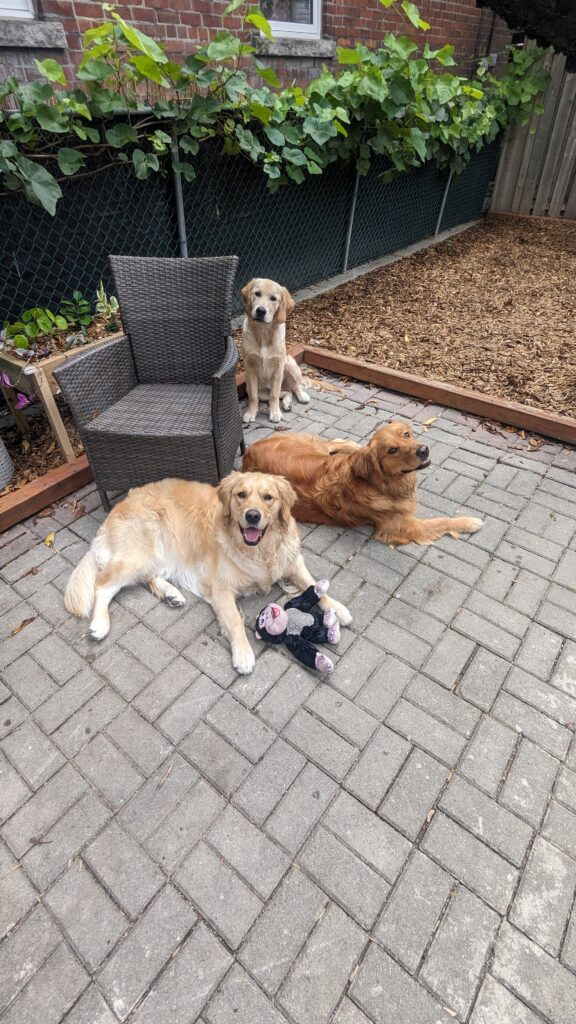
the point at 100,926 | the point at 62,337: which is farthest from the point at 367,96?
the point at 100,926

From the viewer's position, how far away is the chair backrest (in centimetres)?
333

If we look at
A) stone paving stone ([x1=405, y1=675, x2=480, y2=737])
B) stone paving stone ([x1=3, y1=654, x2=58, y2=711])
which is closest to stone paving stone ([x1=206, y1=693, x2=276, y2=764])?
stone paving stone ([x1=405, y1=675, x2=480, y2=737])

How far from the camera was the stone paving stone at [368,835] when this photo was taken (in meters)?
1.74

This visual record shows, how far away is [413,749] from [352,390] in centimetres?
348

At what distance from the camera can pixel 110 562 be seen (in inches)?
104

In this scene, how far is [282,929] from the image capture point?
1.60 metres

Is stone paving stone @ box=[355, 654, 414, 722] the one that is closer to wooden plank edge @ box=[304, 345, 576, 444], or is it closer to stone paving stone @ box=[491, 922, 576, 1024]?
stone paving stone @ box=[491, 922, 576, 1024]

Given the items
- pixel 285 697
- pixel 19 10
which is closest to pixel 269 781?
pixel 285 697

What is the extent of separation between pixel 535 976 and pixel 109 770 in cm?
162

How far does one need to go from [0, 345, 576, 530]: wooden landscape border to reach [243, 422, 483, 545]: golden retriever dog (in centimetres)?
134

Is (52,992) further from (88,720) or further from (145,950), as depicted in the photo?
(88,720)

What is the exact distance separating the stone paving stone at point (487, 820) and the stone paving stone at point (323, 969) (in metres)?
0.54

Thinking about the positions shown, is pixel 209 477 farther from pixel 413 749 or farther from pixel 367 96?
pixel 367 96

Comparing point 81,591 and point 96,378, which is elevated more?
point 96,378
